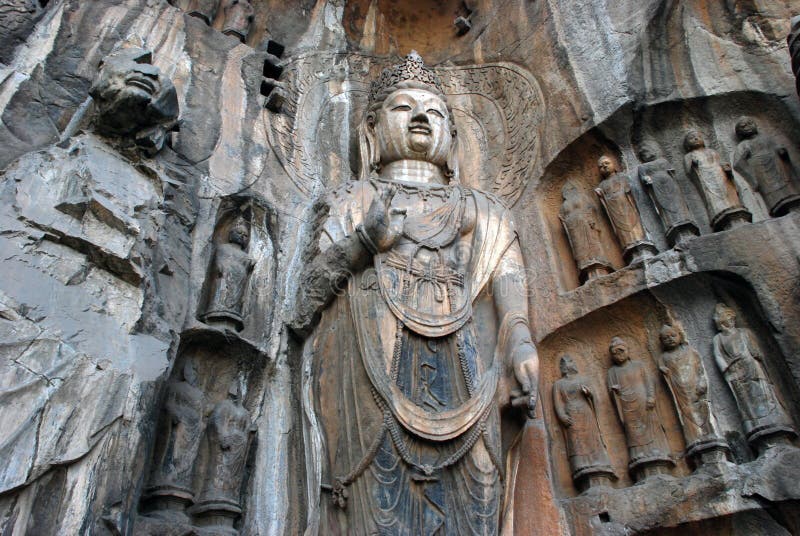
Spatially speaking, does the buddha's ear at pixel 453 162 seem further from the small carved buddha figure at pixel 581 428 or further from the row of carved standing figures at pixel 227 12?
the row of carved standing figures at pixel 227 12

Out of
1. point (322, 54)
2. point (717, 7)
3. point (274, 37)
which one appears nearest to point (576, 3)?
point (717, 7)

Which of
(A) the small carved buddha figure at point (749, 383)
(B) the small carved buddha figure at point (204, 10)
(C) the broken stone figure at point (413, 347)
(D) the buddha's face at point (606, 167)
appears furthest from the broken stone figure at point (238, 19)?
(A) the small carved buddha figure at point (749, 383)

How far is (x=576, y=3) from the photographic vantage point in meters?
6.05

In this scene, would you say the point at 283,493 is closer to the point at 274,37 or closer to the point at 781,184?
the point at 781,184

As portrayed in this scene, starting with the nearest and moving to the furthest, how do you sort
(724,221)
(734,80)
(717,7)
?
(724,221) → (734,80) → (717,7)

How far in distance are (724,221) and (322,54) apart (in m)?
4.01

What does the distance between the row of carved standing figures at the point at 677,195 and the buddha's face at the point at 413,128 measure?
1157 millimetres

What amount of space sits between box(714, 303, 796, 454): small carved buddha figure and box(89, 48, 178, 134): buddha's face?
150 inches

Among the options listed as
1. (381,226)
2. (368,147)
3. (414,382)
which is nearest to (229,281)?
(381,226)

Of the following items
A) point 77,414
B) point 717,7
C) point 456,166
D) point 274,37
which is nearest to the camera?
point 77,414

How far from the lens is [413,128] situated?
18.4 feet

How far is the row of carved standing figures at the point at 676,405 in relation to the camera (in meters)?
4.08

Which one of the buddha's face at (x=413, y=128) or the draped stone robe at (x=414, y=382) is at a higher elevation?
the buddha's face at (x=413, y=128)

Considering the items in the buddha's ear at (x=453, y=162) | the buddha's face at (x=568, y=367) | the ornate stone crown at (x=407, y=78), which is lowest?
the buddha's face at (x=568, y=367)
